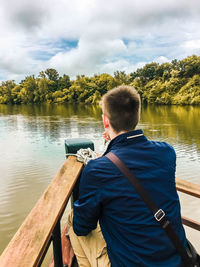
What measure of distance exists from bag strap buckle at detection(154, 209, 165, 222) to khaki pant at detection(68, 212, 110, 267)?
45 cm

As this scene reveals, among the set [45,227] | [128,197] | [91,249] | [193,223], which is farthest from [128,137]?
[193,223]

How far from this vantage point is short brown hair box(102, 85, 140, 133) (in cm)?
117

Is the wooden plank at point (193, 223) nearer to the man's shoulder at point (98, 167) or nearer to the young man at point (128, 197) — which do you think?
the young man at point (128, 197)

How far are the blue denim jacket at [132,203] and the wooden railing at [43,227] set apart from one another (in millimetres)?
164

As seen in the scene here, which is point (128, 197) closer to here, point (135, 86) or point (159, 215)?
point (159, 215)

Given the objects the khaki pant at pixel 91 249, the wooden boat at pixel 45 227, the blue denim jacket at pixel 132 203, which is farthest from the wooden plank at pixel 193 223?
the khaki pant at pixel 91 249

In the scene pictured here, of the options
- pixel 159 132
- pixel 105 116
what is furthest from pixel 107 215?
pixel 159 132

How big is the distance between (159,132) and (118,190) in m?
13.7

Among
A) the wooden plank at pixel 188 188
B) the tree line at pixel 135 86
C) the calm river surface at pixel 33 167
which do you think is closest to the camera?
the wooden plank at pixel 188 188

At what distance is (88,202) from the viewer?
1.06 m

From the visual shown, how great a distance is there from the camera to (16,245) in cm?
88

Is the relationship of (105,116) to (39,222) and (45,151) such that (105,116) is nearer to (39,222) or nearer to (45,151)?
(39,222)

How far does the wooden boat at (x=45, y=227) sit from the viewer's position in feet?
2.72

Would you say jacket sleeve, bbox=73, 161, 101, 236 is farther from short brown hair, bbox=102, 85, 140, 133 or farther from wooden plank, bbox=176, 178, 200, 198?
wooden plank, bbox=176, 178, 200, 198
